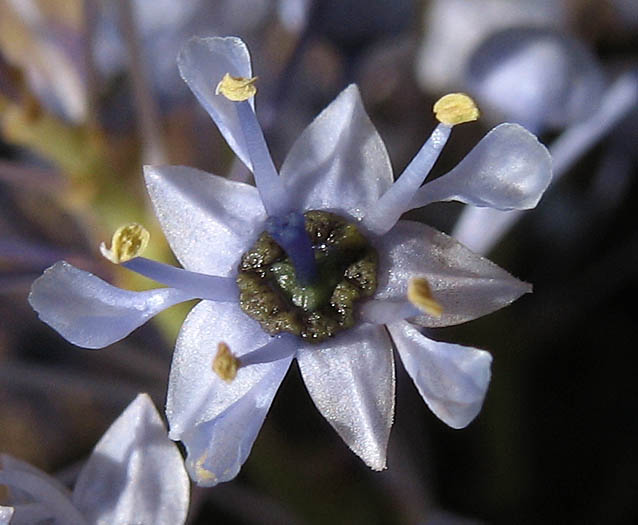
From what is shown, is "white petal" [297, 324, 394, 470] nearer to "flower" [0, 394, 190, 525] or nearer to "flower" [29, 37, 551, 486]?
"flower" [29, 37, 551, 486]

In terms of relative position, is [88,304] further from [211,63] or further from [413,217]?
[413,217]

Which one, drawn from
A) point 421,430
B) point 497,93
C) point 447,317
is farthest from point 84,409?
point 447,317

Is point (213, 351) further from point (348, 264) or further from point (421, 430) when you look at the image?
point (421, 430)

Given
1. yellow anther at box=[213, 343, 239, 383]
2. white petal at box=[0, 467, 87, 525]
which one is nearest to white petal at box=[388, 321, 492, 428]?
yellow anther at box=[213, 343, 239, 383]

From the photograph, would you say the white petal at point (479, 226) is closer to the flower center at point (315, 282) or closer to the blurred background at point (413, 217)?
the blurred background at point (413, 217)

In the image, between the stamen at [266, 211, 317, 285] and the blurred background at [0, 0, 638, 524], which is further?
the blurred background at [0, 0, 638, 524]
